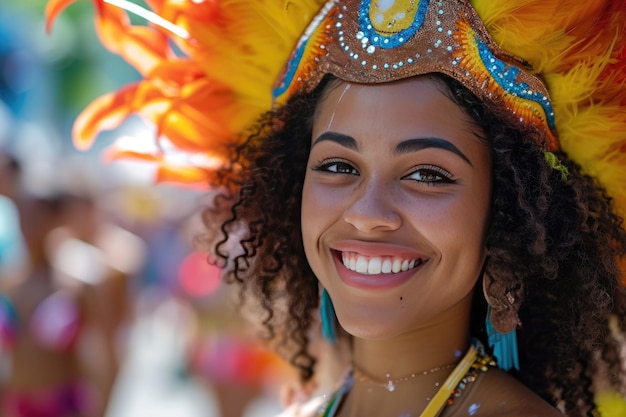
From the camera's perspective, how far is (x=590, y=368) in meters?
2.59

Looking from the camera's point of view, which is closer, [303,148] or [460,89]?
[460,89]

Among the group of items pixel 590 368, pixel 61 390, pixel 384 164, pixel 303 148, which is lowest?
pixel 61 390

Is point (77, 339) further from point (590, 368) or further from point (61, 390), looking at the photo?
point (590, 368)

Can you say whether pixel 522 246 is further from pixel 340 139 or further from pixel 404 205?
pixel 340 139

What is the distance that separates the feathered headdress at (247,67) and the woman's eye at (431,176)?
1.13ft

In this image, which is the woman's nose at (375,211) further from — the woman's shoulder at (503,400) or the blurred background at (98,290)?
the blurred background at (98,290)

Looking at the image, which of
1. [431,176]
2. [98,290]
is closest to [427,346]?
[431,176]

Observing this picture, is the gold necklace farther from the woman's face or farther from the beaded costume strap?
the woman's face

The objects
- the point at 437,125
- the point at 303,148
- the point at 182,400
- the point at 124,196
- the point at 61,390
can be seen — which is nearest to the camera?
the point at 437,125

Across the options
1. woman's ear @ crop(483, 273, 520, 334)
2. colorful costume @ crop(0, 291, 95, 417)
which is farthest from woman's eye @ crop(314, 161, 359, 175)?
colorful costume @ crop(0, 291, 95, 417)

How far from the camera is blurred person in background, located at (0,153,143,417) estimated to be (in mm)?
4648

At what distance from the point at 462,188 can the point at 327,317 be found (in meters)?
0.77

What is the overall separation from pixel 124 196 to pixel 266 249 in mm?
3071

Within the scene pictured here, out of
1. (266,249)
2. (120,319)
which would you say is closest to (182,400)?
(120,319)
